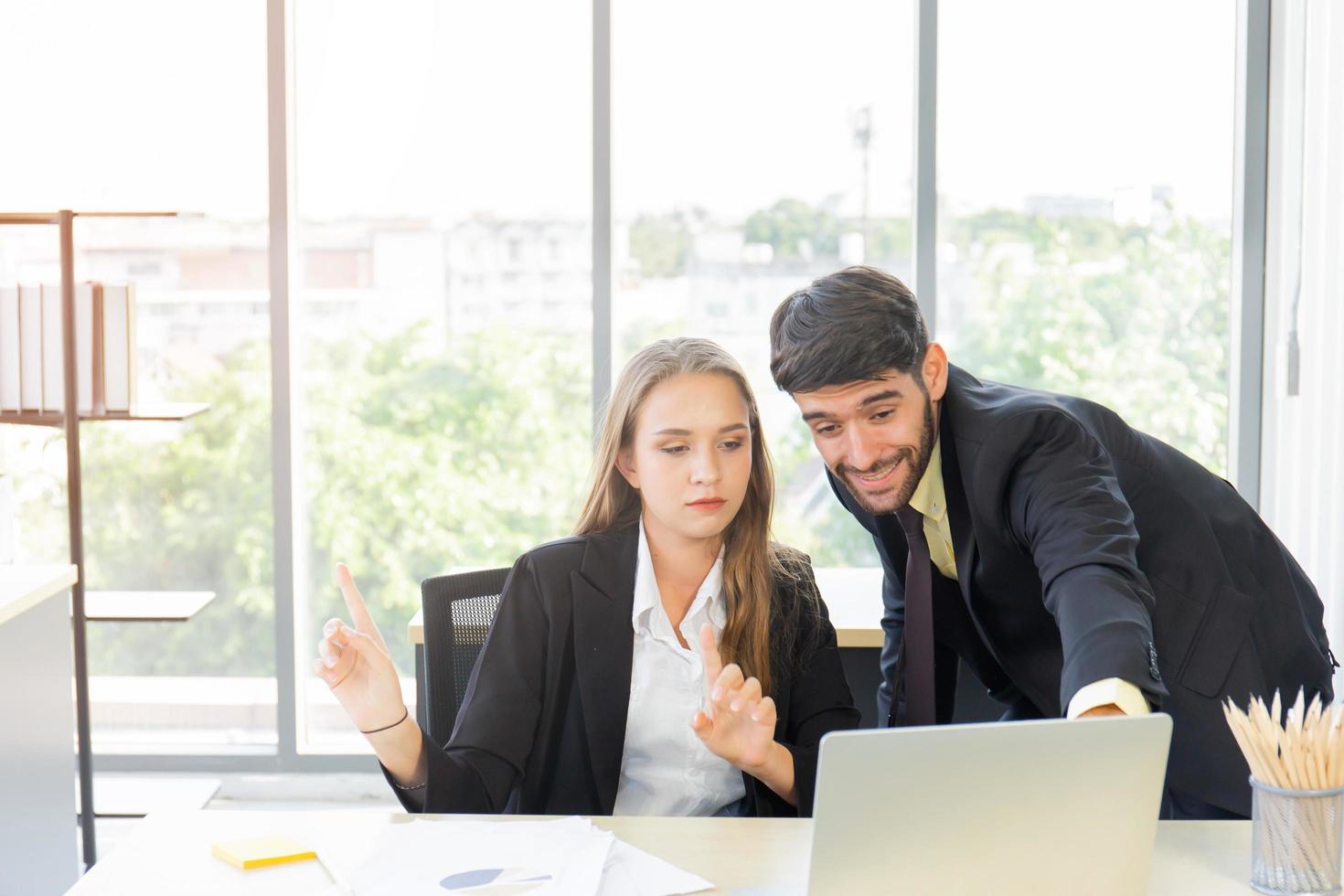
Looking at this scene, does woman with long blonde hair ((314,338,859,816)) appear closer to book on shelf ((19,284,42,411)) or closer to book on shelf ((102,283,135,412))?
book on shelf ((102,283,135,412))

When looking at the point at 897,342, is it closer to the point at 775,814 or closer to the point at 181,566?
the point at 775,814

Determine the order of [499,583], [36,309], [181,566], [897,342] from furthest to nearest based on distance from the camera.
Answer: [181,566], [36,309], [499,583], [897,342]

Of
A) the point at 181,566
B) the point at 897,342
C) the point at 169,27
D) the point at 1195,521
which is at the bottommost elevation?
the point at 181,566

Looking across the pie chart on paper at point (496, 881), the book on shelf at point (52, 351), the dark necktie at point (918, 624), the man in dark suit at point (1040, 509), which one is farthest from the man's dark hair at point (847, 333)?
the book on shelf at point (52, 351)

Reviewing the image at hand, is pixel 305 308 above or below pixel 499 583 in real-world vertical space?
above

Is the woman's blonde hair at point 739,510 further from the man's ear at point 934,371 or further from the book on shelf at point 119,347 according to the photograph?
the book on shelf at point 119,347

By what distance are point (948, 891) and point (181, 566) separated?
299 centimetres

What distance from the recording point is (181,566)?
12.0ft

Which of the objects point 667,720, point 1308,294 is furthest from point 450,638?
point 1308,294

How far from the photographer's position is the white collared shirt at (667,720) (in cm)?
178

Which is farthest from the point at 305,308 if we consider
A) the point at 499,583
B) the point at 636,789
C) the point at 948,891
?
the point at 948,891

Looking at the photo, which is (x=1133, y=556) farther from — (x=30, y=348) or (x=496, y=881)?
(x=30, y=348)

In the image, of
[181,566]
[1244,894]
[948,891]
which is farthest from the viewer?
[181,566]

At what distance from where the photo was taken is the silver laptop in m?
1.10
